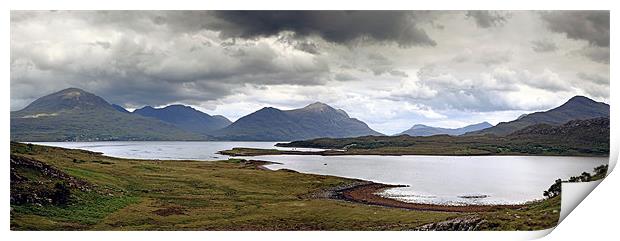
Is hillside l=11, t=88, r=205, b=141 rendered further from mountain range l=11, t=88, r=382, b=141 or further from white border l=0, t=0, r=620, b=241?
white border l=0, t=0, r=620, b=241

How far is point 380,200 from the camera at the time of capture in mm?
37906

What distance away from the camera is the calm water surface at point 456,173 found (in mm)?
39812

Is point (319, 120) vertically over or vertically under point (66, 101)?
under

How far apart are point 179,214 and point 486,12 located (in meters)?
23.9

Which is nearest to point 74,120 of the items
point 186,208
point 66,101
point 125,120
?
point 125,120

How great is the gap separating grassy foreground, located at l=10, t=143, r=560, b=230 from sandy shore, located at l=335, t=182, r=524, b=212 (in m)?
1.93

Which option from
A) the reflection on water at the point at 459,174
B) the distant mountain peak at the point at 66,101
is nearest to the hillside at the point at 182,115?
the distant mountain peak at the point at 66,101

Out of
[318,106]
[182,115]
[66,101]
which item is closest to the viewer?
[318,106]

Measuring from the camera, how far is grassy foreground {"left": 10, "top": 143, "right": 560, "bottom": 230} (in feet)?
87.4

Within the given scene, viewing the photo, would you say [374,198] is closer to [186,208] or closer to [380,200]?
[380,200]
